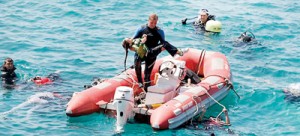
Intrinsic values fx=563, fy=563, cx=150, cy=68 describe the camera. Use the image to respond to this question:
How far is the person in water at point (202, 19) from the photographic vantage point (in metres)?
20.4

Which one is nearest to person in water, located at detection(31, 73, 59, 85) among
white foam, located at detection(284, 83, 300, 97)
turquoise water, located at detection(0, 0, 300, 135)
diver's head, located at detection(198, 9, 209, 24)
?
turquoise water, located at detection(0, 0, 300, 135)

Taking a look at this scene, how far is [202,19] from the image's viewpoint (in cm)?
2066

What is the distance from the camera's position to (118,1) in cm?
2536

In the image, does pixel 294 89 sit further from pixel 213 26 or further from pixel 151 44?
pixel 213 26

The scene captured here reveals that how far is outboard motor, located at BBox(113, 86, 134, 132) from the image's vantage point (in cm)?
1147

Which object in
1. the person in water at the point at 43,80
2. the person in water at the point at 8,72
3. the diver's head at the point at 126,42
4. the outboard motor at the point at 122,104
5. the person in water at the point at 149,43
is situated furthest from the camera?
the person in water at the point at 43,80

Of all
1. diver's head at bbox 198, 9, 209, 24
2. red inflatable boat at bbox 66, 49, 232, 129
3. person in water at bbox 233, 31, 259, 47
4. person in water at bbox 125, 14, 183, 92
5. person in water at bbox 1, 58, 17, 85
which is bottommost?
red inflatable boat at bbox 66, 49, 232, 129

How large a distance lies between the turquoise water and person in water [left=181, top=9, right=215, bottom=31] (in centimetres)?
44

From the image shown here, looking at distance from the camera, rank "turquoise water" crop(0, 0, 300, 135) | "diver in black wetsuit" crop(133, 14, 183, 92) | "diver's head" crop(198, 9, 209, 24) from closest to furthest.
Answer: "turquoise water" crop(0, 0, 300, 135) < "diver in black wetsuit" crop(133, 14, 183, 92) < "diver's head" crop(198, 9, 209, 24)

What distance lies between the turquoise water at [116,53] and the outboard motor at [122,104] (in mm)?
208

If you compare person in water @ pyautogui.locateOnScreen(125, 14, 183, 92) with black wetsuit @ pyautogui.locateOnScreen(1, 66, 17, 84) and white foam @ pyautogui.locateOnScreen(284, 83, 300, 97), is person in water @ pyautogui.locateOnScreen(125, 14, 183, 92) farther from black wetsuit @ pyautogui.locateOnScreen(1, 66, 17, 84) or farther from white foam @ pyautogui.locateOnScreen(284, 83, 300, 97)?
white foam @ pyautogui.locateOnScreen(284, 83, 300, 97)

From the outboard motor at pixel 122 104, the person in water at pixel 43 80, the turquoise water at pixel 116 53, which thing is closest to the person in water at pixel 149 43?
the outboard motor at pixel 122 104

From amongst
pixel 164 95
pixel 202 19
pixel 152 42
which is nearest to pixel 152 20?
pixel 152 42

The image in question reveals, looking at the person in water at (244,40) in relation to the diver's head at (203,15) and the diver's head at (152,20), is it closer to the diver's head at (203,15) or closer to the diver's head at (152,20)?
the diver's head at (203,15)
